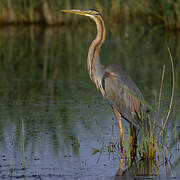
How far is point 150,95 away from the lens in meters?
9.15

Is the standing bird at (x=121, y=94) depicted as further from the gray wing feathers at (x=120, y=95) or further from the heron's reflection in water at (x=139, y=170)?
the heron's reflection in water at (x=139, y=170)

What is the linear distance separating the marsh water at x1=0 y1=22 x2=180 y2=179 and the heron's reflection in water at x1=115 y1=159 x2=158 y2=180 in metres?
0.01

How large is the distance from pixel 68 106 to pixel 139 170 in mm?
3084

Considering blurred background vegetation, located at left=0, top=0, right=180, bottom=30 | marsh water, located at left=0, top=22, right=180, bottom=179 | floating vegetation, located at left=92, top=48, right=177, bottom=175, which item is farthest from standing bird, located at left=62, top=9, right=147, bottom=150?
blurred background vegetation, located at left=0, top=0, right=180, bottom=30

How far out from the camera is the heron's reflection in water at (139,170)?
18.1 feet

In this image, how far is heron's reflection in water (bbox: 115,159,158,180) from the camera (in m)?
5.51

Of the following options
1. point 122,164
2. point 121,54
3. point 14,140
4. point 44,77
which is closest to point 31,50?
point 121,54

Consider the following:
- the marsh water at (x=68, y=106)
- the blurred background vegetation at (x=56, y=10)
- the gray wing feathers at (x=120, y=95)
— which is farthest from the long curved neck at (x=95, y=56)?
the blurred background vegetation at (x=56, y=10)

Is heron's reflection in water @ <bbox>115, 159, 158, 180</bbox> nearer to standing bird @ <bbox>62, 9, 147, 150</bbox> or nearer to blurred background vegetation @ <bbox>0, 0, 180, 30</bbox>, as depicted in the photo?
standing bird @ <bbox>62, 9, 147, 150</bbox>

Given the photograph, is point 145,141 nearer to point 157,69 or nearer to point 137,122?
point 137,122

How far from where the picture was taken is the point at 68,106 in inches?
339

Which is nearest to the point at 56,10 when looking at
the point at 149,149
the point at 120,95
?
the point at 120,95

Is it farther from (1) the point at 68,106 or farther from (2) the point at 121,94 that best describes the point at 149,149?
(1) the point at 68,106

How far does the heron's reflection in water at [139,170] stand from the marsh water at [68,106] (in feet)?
0.03
